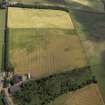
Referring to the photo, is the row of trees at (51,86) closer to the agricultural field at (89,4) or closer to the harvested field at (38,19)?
the harvested field at (38,19)

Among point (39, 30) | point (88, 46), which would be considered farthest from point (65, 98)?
point (39, 30)

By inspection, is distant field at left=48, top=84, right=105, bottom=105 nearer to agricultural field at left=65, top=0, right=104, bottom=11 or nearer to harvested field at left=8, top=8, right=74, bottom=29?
harvested field at left=8, top=8, right=74, bottom=29

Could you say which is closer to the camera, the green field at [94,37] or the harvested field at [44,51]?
the harvested field at [44,51]

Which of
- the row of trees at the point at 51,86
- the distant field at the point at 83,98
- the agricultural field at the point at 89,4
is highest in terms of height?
the agricultural field at the point at 89,4

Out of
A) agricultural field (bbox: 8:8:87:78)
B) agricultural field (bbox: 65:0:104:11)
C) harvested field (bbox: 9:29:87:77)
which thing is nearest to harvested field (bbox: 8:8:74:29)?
agricultural field (bbox: 8:8:87:78)

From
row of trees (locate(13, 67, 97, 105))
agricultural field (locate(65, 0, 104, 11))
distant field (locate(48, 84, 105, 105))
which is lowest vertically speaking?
distant field (locate(48, 84, 105, 105))

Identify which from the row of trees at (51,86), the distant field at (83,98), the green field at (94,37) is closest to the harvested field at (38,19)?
the green field at (94,37)
